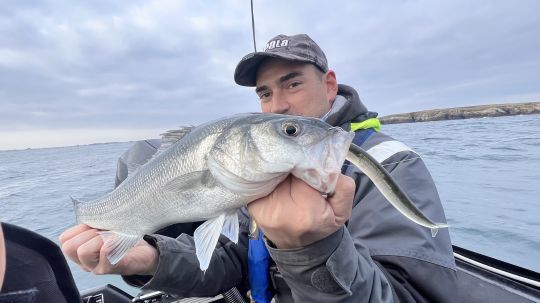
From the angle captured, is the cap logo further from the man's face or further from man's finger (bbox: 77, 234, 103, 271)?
man's finger (bbox: 77, 234, 103, 271)

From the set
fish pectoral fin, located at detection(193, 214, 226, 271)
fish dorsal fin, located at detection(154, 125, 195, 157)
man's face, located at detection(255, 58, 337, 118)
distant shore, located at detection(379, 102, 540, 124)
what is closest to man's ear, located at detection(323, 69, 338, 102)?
man's face, located at detection(255, 58, 337, 118)

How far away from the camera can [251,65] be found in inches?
137

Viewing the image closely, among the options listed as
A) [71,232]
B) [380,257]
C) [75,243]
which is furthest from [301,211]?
[71,232]

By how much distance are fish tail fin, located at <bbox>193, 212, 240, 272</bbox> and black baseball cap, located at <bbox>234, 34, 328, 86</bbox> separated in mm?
1794

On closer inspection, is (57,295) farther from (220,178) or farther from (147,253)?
(147,253)

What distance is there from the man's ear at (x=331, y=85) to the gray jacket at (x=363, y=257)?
0.46 m

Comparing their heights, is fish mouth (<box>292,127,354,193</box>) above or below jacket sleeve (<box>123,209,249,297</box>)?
above

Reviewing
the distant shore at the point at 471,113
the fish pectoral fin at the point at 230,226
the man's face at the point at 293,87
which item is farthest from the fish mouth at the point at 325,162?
the distant shore at the point at 471,113

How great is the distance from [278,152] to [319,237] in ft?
1.43

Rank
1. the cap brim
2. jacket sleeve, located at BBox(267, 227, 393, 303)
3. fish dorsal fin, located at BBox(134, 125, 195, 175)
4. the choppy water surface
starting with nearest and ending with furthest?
1. jacket sleeve, located at BBox(267, 227, 393, 303)
2. fish dorsal fin, located at BBox(134, 125, 195, 175)
3. the cap brim
4. the choppy water surface

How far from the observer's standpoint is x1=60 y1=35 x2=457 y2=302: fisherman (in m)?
1.63

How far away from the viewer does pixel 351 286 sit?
5.54 ft

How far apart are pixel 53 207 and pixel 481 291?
50.2ft

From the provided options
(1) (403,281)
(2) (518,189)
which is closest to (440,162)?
(2) (518,189)
